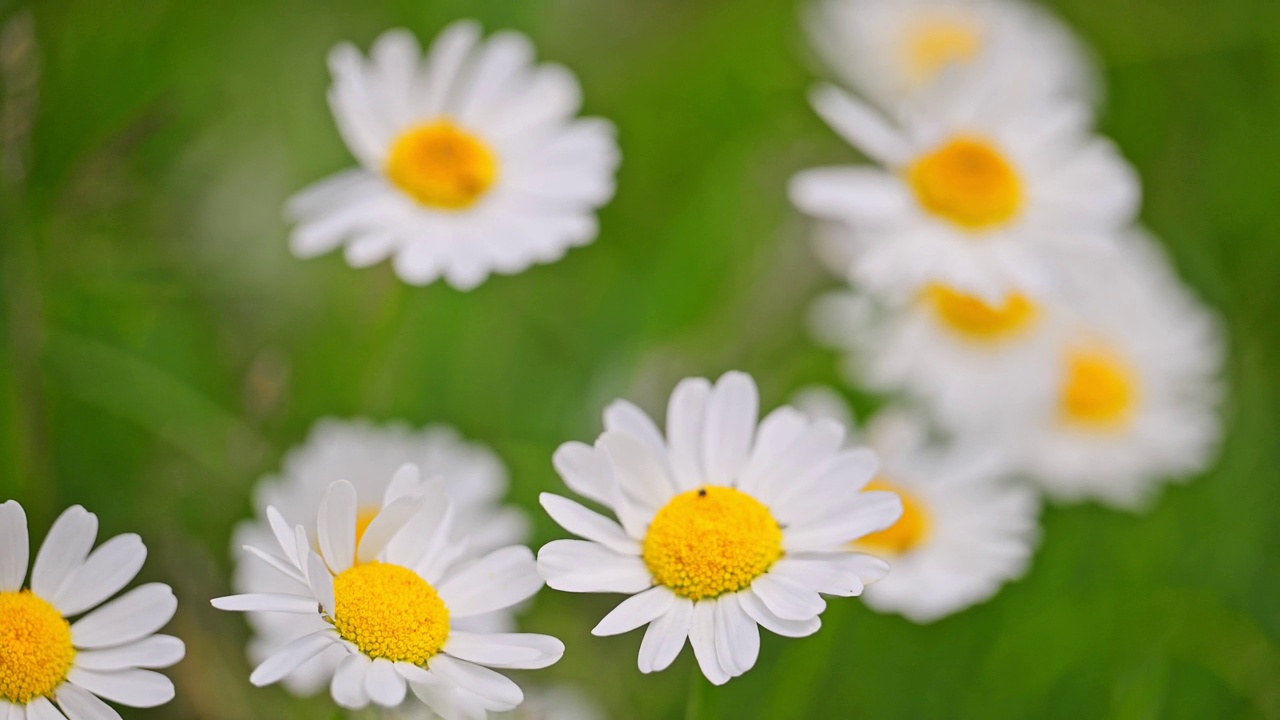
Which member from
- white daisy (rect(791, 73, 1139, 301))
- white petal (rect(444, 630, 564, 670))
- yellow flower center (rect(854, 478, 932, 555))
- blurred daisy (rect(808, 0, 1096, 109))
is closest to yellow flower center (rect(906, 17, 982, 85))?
blurred daisy (rect(808, 0, 1096, 109))

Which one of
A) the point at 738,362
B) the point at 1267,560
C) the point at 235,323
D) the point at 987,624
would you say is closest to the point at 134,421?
the point at 235,323

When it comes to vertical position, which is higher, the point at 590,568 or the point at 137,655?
the point at 137,655

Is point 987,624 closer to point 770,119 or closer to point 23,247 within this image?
point 770,119

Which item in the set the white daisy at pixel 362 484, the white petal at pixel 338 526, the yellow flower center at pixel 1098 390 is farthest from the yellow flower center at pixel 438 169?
the yellow flower center at pixel 1098 390

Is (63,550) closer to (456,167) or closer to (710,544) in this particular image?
(710,544)

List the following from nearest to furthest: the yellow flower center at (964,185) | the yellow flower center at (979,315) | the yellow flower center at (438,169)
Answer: the yellow flower center at (438,169)
the yellow flower center at (964,185)
the yellow flower center at (979,315)

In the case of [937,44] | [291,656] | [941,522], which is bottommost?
[941,522]

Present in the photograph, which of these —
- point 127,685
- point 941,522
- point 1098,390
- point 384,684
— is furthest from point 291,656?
point 1098,390

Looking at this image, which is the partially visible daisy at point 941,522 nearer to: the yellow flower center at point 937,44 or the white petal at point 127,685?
the white petal at point 127,685
